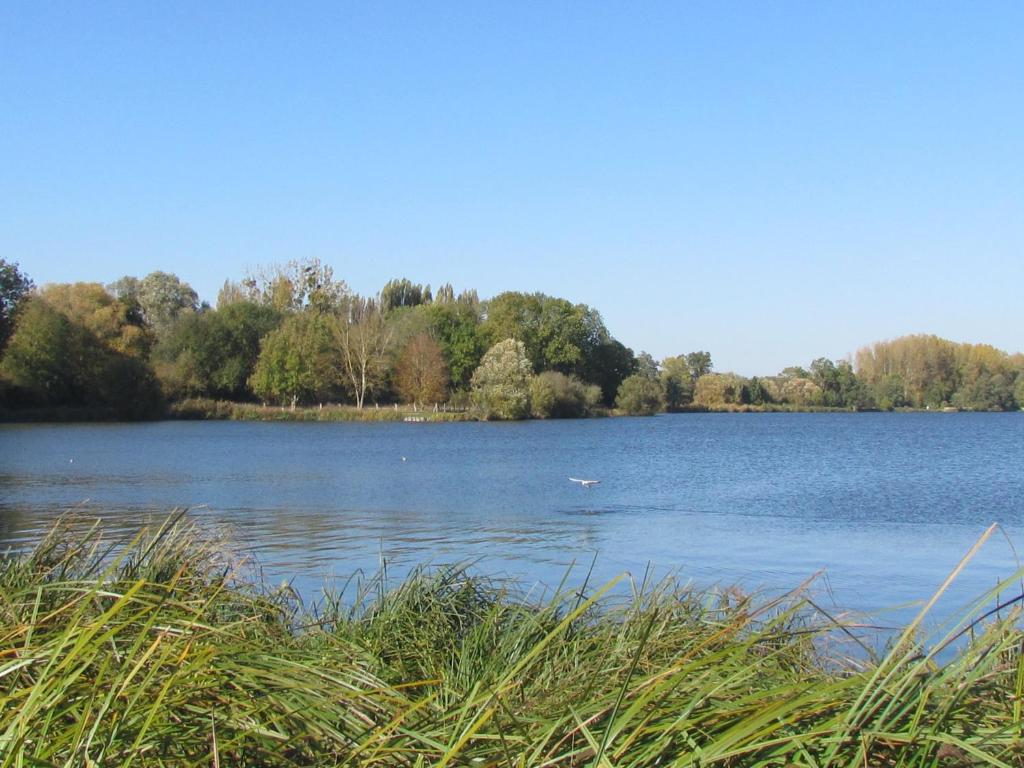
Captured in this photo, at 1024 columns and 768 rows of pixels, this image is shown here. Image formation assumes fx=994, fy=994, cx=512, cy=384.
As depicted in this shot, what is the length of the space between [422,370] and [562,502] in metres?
52.7

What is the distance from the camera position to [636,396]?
88.1 m

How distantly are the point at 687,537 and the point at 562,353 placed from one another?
6629cm

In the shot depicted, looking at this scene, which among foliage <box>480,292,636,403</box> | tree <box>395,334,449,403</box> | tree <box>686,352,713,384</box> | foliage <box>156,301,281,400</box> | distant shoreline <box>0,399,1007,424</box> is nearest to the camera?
distant shoreline <box>0,399,1007,424</box>

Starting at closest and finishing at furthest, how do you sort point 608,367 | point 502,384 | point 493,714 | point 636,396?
point 493,714 → point 502,384 → point 636,396 → point 608,367

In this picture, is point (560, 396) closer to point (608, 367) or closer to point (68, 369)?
point (608, 367)

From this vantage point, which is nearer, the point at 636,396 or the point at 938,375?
the point at 636,396

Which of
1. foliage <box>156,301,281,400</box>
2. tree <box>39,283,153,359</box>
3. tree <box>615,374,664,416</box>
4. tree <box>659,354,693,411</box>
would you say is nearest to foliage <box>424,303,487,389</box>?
foliage <box>156,301,281,400</box>

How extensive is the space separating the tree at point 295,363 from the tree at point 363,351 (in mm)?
1180

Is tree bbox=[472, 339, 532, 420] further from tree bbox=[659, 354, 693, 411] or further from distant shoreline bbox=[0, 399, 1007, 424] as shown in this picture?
tree bbox=[659, 354, 693, 411]

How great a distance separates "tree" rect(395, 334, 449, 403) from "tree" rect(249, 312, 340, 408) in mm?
5813

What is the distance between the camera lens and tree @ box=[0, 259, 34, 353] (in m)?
64.4

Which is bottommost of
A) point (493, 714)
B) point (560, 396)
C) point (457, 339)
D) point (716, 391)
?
point (493, 714)

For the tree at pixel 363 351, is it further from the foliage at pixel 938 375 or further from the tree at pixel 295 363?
the foliage at pixel 938 375

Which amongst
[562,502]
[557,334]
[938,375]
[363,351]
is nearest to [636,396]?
[557,334]
